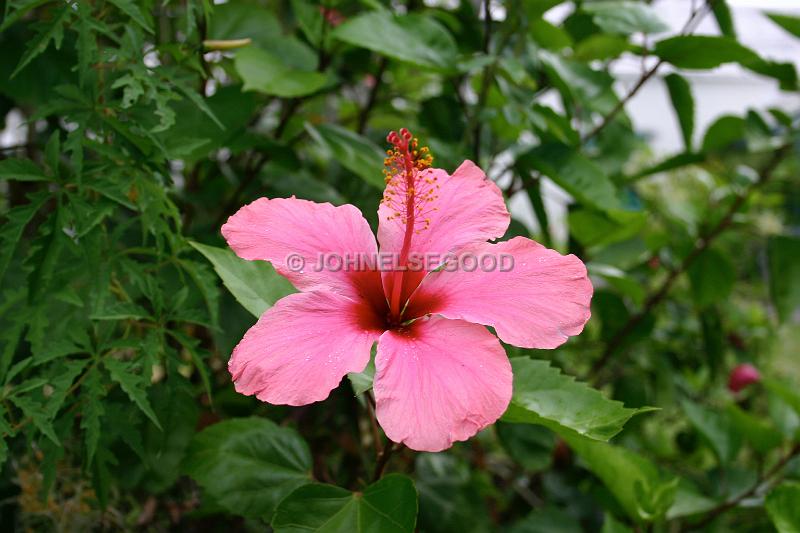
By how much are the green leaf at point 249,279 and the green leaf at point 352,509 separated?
170 millimetres

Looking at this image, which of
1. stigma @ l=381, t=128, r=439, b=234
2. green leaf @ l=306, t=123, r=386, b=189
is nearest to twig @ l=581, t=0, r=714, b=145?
green leaf @ l=306, t=123, r=386, b=189

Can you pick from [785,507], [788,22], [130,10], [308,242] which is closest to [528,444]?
[785,507]

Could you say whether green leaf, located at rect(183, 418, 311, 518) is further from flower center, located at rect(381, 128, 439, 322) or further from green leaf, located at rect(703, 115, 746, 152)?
green leaf, located at rect(703, 115, 746, 152)

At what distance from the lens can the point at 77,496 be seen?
2.66ft

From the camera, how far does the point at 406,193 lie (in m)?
0.60

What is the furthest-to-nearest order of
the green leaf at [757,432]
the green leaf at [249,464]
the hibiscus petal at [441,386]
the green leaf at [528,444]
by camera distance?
the green leaf at [757,432] → the green leaf at [528,444] → the green leaf at [249,464] → the hibiscus petal at [441,386]

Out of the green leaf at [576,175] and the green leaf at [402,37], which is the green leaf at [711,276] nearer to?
the green leaf at [576,175]

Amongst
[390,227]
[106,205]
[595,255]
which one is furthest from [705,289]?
[106,205]

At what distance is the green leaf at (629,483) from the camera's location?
786 mm

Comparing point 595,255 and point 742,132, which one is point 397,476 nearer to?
point 595,255

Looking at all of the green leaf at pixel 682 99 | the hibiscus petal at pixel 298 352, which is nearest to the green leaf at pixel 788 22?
the green leaf at pixel 682 99

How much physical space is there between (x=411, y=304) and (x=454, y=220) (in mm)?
87

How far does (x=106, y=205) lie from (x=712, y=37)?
0.76m

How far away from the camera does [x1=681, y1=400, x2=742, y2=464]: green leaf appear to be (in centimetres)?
113
